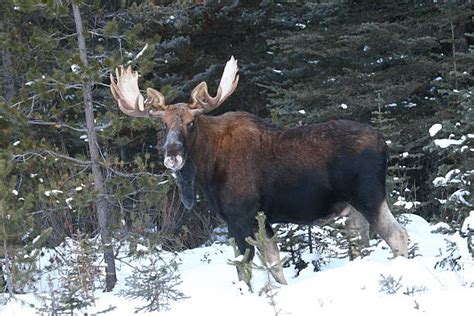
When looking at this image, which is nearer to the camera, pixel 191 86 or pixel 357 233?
pixel 357 233

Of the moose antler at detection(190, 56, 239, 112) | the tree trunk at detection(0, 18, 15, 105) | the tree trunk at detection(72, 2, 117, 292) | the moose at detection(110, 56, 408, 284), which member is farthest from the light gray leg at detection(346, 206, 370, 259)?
the tree trunk at detection(0, 18, 15, 105)

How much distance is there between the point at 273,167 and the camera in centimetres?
755

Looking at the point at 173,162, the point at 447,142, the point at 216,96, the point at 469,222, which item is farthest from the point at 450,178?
the point at 173,162

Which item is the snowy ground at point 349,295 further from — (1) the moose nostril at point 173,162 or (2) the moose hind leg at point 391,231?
(1) the moose nostril at point 173,162

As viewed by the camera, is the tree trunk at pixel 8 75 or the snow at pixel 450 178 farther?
the tree trunk at pixel 8 75

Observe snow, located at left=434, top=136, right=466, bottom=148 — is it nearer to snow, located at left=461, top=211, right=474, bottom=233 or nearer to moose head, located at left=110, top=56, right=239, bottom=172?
snow, located at left=461, top=211, right=474, bottom=233

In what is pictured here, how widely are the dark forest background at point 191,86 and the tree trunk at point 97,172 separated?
0.04 meters

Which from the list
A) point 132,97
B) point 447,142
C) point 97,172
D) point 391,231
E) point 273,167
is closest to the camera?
point 391,231

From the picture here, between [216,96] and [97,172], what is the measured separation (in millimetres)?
2130

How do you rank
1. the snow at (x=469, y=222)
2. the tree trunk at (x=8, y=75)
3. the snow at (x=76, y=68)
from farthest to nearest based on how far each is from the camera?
the tree trunk at (x=8, y=75)
the snow at (x=76, y=68)
the snow at (x=469, y=222)

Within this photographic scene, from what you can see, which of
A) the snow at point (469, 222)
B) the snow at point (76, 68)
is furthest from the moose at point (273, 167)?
the snow at point (76, 68)

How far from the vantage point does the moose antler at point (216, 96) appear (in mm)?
7855

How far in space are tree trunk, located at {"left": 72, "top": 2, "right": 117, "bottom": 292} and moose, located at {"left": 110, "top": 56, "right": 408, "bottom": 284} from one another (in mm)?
1304

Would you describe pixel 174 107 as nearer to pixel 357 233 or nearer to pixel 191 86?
pixel 357 233
